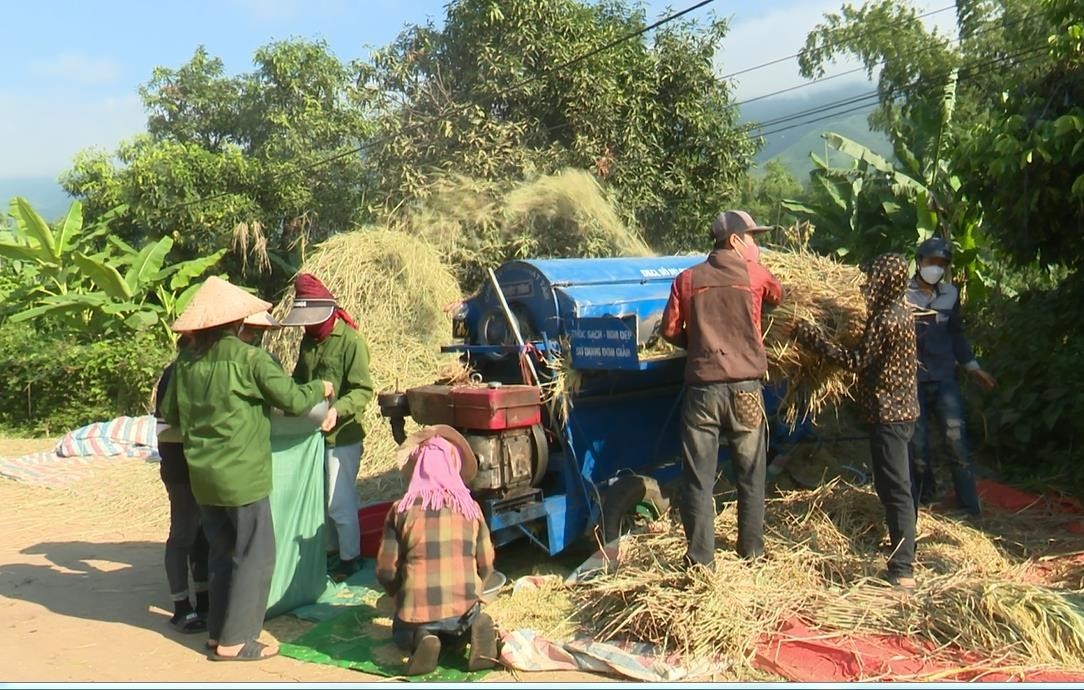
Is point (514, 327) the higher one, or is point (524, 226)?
point (524, 226)

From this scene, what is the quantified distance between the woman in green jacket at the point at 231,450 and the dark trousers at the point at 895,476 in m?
3.09

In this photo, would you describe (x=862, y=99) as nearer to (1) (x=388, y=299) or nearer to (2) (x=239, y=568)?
(1) (x=388, y=299)

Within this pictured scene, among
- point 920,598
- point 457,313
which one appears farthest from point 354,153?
point 920,598

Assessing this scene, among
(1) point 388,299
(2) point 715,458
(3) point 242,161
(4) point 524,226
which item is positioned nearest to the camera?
(2) point 715,458

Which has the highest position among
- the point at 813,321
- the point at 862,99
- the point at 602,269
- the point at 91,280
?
the point at 862,99

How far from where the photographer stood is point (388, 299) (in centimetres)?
1014

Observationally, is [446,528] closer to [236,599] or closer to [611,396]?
[236,599]

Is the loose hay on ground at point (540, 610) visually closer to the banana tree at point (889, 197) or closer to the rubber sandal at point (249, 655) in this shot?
the rubber sandal at point (249, 655)

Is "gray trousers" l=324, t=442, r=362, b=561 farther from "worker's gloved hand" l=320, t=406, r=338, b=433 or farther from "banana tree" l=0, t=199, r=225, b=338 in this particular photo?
"banana tree" l=0, t=199, r=225, b=338

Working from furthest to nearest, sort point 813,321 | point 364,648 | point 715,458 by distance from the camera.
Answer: point 813,321 → point 715,458 → point 364,648

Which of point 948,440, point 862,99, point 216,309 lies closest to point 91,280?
point 216,309

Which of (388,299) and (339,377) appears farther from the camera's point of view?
(388,299)

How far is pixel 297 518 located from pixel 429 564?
4.61ft

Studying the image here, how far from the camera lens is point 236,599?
498 centimetres
